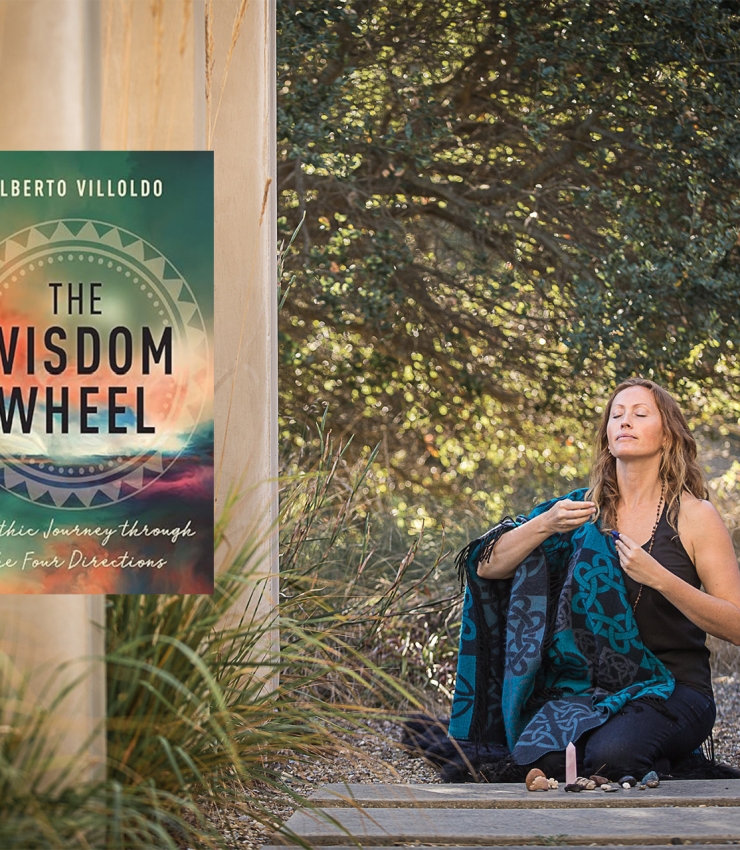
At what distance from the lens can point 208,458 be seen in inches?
76.0

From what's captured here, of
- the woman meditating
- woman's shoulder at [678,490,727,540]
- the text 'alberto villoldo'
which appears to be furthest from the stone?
the text 'alberto villoldo'

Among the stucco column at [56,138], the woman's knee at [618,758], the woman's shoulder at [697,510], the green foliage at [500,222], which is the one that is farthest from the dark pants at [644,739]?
the green foliage at [500,222]

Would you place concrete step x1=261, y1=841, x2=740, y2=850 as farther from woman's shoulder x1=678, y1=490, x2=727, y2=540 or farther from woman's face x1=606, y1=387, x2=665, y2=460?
woman's face x1=606, y1=387, x2=665, y2=460

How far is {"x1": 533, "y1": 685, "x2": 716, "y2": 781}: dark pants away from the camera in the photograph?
2965 mm

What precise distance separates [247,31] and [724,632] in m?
2.07

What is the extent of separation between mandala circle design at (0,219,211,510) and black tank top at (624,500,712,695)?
1.77 metres

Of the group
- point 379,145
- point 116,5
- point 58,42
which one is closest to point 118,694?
point 58,42

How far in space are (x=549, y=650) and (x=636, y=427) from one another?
0.70 meters

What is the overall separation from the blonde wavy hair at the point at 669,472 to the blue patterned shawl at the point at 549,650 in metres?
0.09

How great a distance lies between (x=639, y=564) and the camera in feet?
10.0

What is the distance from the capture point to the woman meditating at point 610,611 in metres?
3.08

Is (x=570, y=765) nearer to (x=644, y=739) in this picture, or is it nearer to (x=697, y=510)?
(x=644, y=739)

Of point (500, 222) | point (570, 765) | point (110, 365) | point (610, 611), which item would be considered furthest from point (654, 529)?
point (500, 222)

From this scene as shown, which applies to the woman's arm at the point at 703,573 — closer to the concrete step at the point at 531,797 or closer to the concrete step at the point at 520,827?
the concrete step at the point at 531,797
